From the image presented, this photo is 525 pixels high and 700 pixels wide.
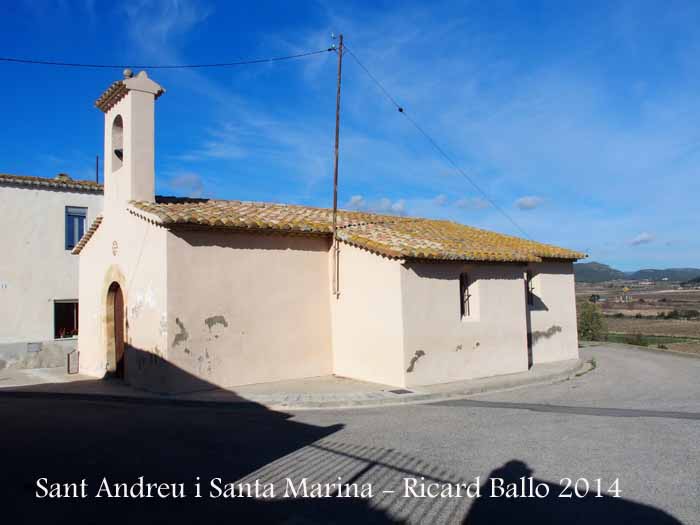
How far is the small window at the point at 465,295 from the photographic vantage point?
42.3ft

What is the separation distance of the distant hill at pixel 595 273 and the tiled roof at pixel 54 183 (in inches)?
Result: 5296

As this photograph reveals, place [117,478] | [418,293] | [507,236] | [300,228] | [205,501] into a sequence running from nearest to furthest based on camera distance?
1. [205,501]
2. [117,478]
3. [418,293]
4. [300,228]
5. [507,236]

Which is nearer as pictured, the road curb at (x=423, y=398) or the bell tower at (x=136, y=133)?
the road curb at (x=423, y=398)

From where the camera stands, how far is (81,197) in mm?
18172

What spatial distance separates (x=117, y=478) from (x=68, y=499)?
1.95 ft

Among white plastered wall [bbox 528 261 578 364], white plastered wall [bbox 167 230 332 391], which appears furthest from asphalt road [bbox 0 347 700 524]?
white plastered wall [bbox 528 261 578 364]

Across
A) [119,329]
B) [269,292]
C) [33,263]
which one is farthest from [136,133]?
[33,263]

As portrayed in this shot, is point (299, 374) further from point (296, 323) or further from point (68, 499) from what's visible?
point (68, 499)

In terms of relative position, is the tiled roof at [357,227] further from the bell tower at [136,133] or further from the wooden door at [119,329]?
the wooden door at [119,329]

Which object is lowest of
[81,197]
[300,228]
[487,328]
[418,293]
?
[487,328]

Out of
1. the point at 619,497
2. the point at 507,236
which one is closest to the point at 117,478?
the point at 619,497

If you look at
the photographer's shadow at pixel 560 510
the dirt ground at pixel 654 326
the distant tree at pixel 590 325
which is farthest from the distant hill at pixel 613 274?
the photographer's shadow at pixel 560 510

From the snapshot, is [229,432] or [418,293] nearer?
[229,432]

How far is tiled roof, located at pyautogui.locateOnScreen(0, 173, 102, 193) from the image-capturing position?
16781 mm
